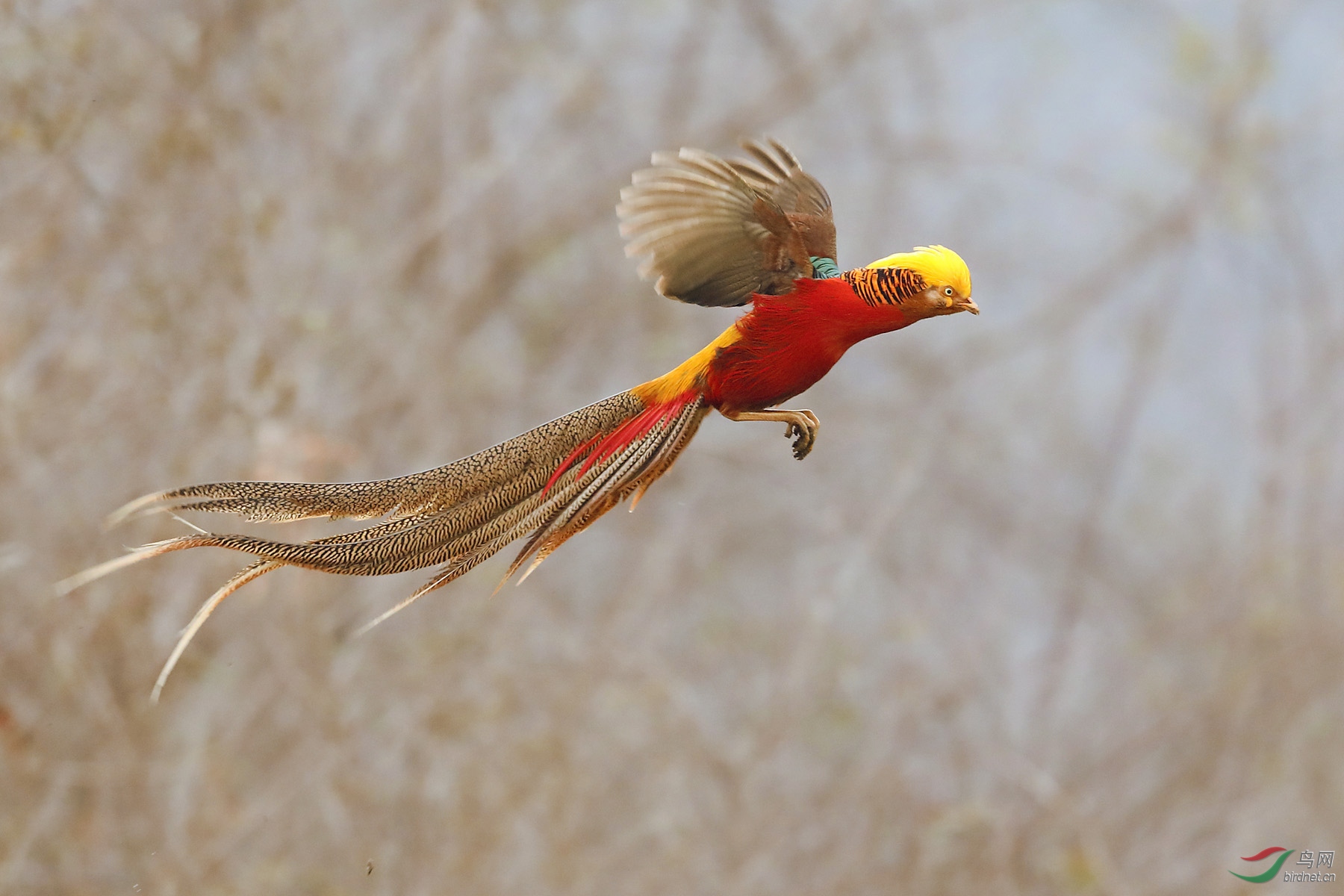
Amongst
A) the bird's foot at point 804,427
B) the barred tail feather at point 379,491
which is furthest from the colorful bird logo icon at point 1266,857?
the barred tail feather at point 379,491

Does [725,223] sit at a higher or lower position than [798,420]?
higher

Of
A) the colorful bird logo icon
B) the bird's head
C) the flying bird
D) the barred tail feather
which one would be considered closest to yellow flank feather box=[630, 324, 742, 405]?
the flying bird

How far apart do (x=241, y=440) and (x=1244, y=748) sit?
568cm

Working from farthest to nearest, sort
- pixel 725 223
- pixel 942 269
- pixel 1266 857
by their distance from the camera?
pixel 1266 857
pixel 725 223
pixel 942 269

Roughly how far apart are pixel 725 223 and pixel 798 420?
0.29m

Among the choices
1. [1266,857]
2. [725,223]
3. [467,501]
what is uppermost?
[725,223]

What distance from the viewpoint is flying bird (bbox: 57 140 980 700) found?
1609 mm

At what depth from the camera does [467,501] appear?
169cm

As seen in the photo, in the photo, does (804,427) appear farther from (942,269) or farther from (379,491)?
(379,491)

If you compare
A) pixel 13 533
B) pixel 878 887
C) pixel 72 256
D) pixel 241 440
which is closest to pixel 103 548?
pixel 13 533

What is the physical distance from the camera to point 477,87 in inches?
257

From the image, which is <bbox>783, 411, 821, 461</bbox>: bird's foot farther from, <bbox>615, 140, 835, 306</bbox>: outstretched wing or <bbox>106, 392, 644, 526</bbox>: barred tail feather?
<bbox>106, 392, 644, 526</bbox>: barred tail feather

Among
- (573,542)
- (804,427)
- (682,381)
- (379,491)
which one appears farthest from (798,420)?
(573,542)

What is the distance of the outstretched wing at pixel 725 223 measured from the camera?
1.76 m
